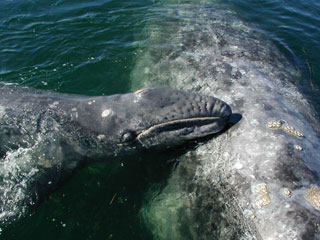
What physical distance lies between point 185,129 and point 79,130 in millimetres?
2253

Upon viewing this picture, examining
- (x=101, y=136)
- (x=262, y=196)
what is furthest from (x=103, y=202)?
(x=262, y=196)

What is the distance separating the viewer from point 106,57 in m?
10.9

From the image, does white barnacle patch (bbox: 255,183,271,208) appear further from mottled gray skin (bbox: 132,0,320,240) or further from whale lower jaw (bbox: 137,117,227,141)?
whale lower jaw (bbox: 137,117,227,141)

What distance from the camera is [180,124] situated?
5719 mm

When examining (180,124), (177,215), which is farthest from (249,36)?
(177,215)

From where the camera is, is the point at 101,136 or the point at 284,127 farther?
the point at 101,136

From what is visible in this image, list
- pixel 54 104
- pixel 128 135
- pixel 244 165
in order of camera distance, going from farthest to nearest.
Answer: pixel 54 104 → pixel 128 135 → pixel 244 165

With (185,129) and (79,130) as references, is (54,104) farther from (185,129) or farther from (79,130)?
(185,129)

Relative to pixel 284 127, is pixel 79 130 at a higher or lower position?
lower

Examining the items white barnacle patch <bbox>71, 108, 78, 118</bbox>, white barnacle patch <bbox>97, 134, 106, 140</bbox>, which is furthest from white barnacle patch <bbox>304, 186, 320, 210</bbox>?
white barnacle patch <bbox>71, 108, 78, 118</bbox>

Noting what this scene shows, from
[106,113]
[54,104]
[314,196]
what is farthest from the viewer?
[54,104]

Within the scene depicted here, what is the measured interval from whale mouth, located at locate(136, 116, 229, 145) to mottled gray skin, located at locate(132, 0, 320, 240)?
0.41m

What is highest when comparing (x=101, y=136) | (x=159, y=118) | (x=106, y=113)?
(x=159, y=118)

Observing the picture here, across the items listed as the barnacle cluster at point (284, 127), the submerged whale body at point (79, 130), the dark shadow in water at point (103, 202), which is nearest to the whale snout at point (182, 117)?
the submerged whale body at point (79, 130)
